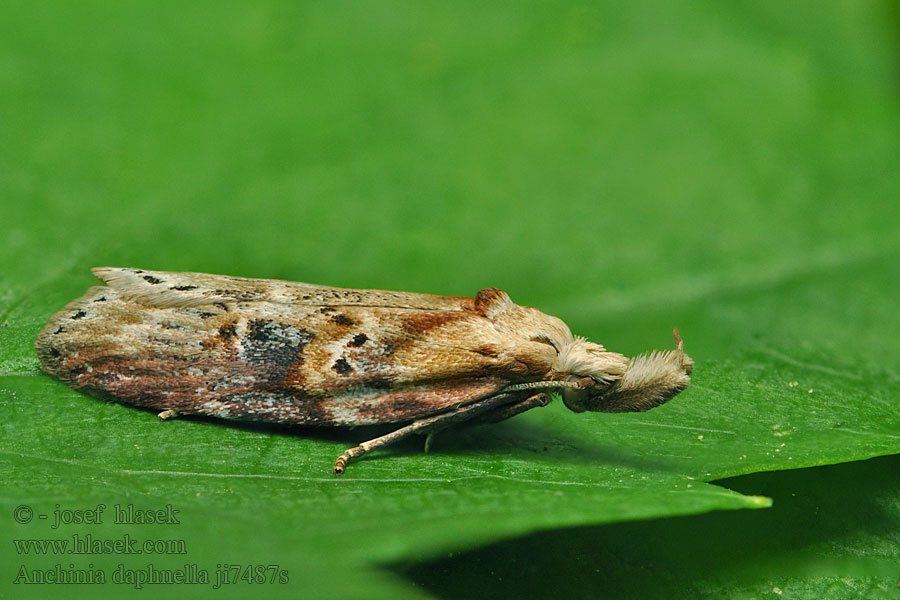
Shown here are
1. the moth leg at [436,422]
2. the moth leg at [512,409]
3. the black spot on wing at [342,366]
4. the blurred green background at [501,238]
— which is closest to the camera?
the blurred green background at [501,238]

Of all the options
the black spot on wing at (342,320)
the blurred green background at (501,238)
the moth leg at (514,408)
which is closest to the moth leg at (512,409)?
the moth leg at (514,408)

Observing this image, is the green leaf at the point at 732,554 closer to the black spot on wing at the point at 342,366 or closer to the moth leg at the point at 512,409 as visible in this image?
the moth leg at the point at 512,409

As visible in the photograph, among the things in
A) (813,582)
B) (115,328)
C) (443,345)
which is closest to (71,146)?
(115,328)

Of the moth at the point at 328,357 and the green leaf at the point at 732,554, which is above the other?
the moth at the point at 328,357

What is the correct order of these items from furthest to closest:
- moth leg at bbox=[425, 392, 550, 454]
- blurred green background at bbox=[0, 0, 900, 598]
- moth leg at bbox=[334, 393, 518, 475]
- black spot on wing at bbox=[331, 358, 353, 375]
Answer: moth leg at bbox=[425, 392, 550, 454] < black spot on wing at bbox=[331, 358, 353, 375] < moth leg at bbox=[334, 393, 518, 475] < blurred green background at bbox=[0, 0, 900, 598]

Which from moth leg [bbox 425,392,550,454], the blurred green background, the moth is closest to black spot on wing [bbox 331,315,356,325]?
the moth

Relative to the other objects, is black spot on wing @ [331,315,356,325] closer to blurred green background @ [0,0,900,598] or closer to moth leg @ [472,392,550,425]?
blurred green background @ [0,0,900,598]

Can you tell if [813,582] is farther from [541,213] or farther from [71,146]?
[71,146]

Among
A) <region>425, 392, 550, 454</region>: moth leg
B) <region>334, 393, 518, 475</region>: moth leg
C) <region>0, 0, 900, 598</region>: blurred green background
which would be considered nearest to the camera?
<region>0, 0, 900, 598</region>: blurred green background

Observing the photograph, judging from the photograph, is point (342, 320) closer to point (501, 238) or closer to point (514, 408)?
point (514, 408)
